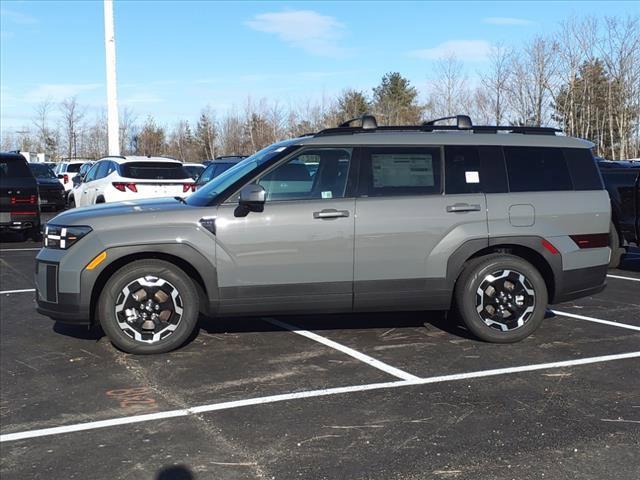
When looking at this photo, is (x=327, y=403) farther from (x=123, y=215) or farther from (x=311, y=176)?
(x=123, y=215)

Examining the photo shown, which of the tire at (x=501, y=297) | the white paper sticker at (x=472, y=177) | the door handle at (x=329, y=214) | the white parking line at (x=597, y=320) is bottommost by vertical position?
the white parking line at (x=597, y=320)

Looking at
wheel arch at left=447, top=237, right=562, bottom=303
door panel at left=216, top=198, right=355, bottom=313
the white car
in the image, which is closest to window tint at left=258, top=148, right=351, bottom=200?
door panel at left=216, top=198, right=355, bottom=313

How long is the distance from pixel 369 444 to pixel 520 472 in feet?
2.81

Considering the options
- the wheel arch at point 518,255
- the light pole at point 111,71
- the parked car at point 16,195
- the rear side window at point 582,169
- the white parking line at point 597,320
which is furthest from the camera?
the light pole at point 111,71

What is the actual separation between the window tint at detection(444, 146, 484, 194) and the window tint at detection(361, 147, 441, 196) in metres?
0.09

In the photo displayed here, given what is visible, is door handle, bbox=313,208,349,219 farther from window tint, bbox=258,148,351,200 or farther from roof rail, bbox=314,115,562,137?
roof rail, bbox=314,115,562,137

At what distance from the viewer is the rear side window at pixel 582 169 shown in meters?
5.90

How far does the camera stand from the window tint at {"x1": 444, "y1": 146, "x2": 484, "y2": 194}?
18.6ft

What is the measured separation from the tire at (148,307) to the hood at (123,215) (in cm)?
37

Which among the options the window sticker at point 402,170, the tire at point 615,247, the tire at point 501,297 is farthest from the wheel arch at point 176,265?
the tire at point 615,247

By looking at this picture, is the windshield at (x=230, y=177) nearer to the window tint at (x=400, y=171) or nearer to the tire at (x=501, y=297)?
the window tint at (x=400, y=171)

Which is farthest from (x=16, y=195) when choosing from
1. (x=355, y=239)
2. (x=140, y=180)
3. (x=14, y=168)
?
(x=355, y=239)

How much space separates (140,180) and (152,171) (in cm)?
33

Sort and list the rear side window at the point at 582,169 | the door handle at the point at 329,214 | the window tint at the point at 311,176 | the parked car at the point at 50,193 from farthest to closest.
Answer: the parked car at the point at 50,193
the rear side window at the point at 582,169
the window tint at the point at 311,176
the door handle at the point at 329,214
